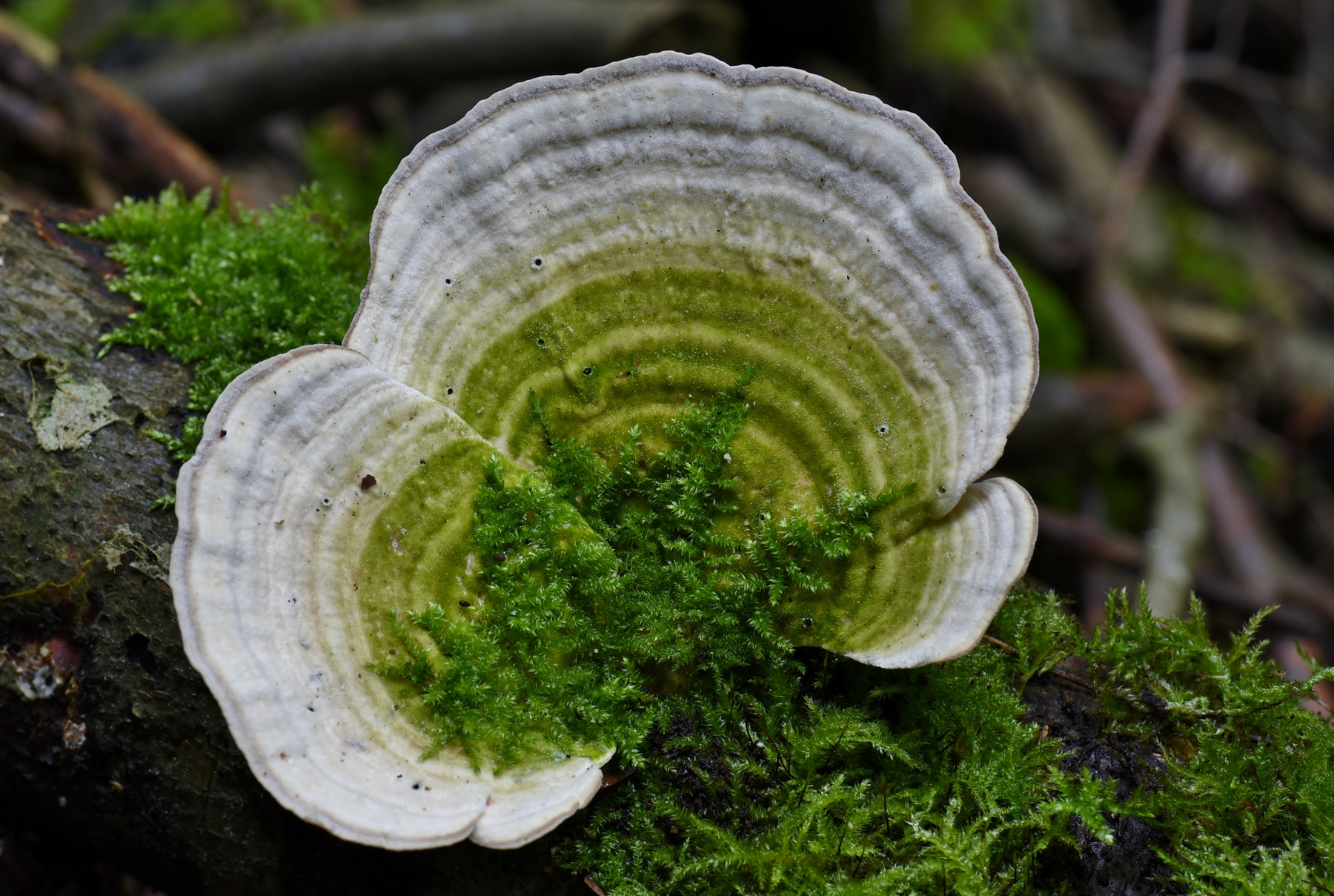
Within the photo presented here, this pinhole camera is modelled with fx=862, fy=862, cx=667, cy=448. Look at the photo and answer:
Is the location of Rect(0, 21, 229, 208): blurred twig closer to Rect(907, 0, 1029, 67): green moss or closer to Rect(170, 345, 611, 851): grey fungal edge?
Rect(170, 345, 611, 851): grey fungal edge

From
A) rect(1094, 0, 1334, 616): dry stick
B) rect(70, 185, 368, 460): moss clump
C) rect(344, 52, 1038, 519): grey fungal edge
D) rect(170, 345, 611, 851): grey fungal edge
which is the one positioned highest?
rect(344, 52, 1038, 519): grey fungal edge

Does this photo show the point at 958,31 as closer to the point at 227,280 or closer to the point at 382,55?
the point at 382,55

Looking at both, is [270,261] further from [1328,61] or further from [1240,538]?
[1328,61]

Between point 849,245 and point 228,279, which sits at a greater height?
point 849,245

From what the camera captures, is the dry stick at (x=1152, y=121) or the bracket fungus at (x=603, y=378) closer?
the bracket fungus at (x=603, y=378)

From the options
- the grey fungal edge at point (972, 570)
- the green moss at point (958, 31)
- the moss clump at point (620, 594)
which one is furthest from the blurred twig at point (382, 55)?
the grey fungal edge at point (972, 570)

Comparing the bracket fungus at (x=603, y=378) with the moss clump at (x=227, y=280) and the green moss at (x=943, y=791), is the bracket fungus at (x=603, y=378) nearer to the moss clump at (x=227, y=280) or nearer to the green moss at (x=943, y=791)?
the green moss at (x=943, y=791)

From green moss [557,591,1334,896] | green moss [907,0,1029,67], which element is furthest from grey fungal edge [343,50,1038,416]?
green moss [907,0,1029,67]

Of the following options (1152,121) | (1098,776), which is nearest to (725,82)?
(1098,776)
